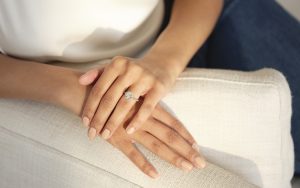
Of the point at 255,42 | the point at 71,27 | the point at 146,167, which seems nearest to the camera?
the point at 146,167

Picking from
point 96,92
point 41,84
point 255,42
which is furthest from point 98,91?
point 255,42

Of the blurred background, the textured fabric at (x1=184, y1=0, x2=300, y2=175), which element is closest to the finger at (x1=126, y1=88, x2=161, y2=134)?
the textured fabric at (x1=184, y1=0, x2=300, y2=175)

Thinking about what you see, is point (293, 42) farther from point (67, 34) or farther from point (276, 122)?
point (67, 34)

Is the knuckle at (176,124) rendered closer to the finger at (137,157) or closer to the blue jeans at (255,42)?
the finger at (137,157)

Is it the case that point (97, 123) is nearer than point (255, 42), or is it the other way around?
point (97, 123)

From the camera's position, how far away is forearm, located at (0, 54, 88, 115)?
70 cm

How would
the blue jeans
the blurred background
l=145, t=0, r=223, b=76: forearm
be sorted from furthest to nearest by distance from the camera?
the blurred background < the blue jeans < l=145, t=0, r=223, b=76: forearm

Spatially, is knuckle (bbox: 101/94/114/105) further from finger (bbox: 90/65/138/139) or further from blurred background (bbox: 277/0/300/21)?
blurred background (bbox: 277/0/300/21)


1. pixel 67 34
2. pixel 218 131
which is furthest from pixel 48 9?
pixel 218 131

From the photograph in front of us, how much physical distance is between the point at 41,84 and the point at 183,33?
293 millimetres

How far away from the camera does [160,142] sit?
2.27 ft

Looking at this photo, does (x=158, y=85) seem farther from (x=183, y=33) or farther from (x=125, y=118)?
(x=183, y=33)

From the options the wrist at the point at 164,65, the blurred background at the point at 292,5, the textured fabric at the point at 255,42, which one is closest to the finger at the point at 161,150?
the wrist at the point at 164,65

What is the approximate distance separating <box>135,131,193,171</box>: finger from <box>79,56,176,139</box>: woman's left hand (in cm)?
2
